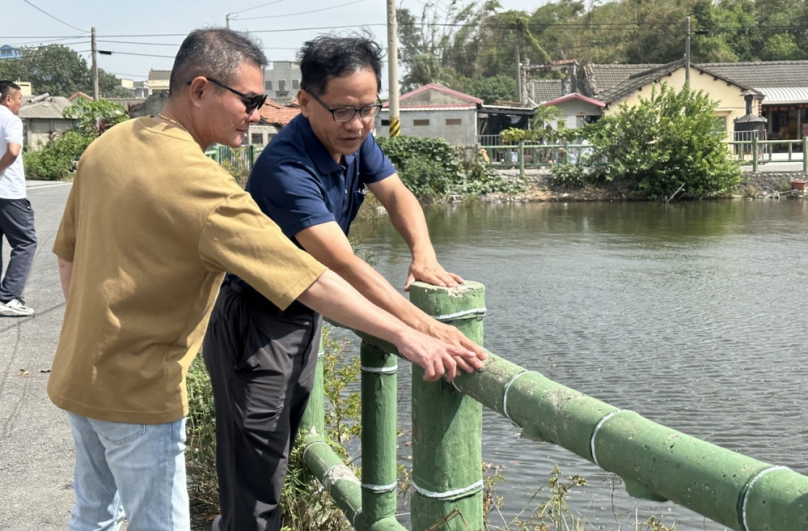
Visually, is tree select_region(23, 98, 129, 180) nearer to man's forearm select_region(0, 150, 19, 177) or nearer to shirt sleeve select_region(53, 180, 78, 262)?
man's forearm select_region(0, 150, 19, 177)

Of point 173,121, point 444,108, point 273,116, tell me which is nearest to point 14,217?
point 173,121

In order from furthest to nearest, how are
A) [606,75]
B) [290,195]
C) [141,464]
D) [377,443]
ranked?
[606,75]
[377,443]
[290,195]
[141,464]

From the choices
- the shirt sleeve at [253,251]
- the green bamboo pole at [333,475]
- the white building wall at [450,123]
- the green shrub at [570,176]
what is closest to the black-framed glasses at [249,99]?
the shirt sleeve at [253,251]

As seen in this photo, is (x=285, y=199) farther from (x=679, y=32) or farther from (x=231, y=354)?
(x=679, y=32)

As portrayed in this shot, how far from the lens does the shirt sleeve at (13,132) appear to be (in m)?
7.04

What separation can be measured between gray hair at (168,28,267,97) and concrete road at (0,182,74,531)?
2.04 metres

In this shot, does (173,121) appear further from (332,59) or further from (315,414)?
(315,414)

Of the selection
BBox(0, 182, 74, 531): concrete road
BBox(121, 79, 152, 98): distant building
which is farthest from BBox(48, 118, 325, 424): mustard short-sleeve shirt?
BBox(121, 79, 152, 98): distant building

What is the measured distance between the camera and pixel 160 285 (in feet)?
7.03

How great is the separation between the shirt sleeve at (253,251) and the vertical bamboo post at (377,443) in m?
0.80

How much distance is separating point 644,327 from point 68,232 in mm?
8053

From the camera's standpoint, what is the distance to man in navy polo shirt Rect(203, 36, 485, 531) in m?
2.75

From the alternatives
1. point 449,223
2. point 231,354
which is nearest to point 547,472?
point 231,354

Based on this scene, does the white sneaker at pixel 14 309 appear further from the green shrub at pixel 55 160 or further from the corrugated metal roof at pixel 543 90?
the corrugated metal roof at pixel 543 90
